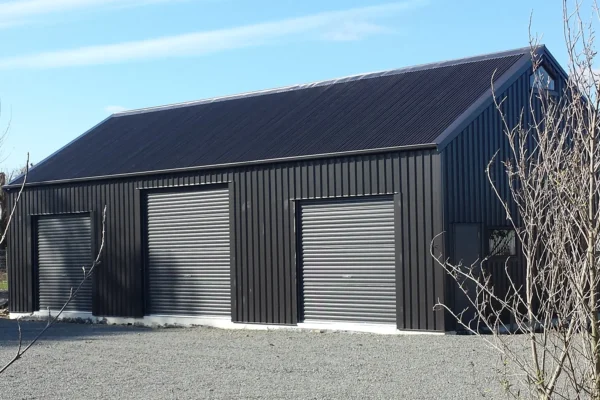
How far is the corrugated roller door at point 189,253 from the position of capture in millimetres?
20266

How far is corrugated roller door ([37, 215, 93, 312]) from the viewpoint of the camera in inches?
907

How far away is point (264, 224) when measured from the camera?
63.4 ft

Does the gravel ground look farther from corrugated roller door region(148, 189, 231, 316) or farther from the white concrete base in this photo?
corrugated roller door region(148, 189, 231, 316)

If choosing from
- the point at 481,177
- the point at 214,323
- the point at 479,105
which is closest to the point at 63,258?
the point at 214,323

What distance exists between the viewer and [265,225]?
1928 centimetres

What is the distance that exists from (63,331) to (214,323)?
11.5ft

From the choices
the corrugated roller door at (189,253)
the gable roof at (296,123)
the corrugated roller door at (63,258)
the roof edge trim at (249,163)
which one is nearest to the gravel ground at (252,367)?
the corrugated roller door at (189,253)

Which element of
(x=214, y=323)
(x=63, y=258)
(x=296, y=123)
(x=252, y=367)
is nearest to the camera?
(x=252, y=367)

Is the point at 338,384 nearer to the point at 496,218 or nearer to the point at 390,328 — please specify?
the point at 390,328

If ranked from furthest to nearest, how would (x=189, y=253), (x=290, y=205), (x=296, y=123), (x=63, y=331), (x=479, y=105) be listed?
(x=296, y=123)
(x=189, y=253)
(x=63, y=331)
(x=290, y=205)
(x=479, y=105)

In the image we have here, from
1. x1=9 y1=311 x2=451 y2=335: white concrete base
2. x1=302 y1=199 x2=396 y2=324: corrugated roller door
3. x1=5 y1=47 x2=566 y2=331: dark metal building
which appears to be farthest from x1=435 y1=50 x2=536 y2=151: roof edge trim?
x1=9 y1=311 x2=451 y2=335: white concrete base

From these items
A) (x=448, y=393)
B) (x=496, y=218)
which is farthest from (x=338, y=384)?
(x=496, y=218)

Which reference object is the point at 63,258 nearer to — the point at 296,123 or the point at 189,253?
the point at 189,253

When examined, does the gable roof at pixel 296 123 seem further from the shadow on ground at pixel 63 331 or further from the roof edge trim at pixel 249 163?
the shadow on ground at pixel 63 331
